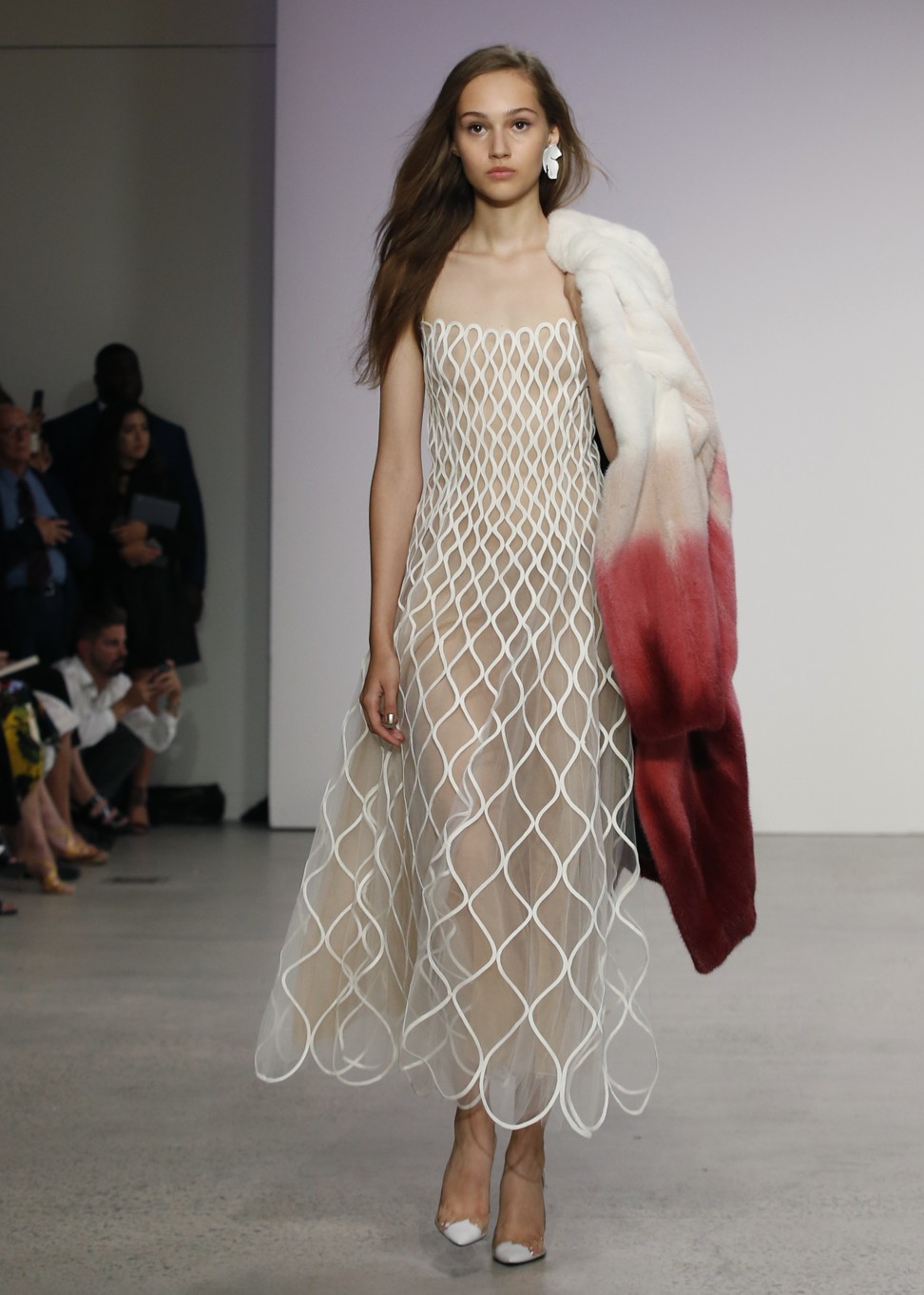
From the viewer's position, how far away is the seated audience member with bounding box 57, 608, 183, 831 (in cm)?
533

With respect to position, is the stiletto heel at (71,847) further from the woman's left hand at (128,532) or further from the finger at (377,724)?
the finger at (377,724)

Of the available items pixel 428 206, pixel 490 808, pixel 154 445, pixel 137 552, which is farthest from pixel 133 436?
pixel 490 808

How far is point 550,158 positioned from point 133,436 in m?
3.85

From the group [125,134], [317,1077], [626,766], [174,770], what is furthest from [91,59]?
[626,766]

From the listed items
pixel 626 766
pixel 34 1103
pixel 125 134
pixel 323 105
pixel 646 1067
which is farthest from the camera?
pixel 125 134

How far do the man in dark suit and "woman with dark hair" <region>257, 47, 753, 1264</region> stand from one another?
396 cm

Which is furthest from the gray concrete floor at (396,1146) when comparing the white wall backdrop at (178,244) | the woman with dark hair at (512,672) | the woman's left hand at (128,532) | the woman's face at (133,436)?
the white wall backdrop at (178,244)

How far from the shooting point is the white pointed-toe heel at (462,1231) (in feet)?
6.57

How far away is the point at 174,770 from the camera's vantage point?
6348 mm

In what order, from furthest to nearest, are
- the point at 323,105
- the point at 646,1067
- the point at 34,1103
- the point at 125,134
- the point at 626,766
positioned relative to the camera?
the point at 125,134 < the point at 323,105 < the point at 646,1067 < the point at 34,1103 < the point at 626,766

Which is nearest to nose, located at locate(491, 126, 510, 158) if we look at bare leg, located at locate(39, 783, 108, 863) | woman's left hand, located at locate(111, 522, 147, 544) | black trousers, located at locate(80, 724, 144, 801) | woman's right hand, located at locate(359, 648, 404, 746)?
woman's right hand, located at locate(359, 648, 404, 746)

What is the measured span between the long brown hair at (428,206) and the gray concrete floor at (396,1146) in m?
1.07

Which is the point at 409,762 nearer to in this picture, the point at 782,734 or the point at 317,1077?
the point at 317,1077

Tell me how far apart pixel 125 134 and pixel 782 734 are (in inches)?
126
